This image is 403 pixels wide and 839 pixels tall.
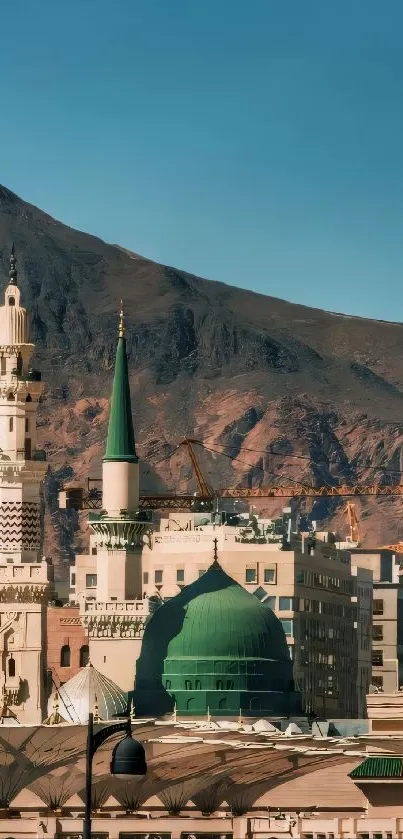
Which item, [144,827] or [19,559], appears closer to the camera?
[144,827]

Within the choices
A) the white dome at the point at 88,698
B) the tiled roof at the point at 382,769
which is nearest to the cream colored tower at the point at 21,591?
the white dome at the point at 88,698

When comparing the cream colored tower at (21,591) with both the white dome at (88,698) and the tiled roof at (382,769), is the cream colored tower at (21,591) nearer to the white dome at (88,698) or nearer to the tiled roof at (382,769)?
the white dome at (88,698)

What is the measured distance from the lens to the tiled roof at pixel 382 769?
138 m

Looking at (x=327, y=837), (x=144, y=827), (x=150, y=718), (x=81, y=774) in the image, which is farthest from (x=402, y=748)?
(x=150, y=718)

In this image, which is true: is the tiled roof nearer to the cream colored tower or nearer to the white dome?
the white dome

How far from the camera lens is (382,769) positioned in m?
138

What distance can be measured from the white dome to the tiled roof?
49.4 m

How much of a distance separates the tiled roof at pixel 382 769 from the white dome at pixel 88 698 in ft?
162

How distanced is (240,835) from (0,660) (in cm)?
4356

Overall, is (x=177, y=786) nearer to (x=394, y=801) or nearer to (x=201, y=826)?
(x=201, y=826)

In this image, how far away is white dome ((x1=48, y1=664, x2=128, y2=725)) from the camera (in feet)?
622

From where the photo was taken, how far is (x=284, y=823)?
154750 mm

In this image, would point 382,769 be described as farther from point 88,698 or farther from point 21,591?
point 21,591

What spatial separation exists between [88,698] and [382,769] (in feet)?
174
